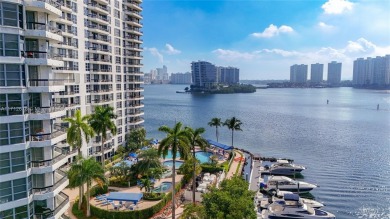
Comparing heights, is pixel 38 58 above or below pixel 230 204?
above

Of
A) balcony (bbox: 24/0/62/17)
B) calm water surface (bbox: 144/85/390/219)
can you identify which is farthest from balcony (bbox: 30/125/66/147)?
calm water surface (bbox: 144/85/390/219)

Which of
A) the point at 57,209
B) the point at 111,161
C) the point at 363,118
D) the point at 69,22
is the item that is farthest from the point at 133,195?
the point at 363,118

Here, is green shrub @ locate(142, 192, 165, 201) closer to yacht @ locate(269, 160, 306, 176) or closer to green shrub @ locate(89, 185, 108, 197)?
green shrub @ locate(89, 185, 108, 197)

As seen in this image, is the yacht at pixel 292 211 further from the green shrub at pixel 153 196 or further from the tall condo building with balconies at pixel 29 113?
the tall condo building with balconies at pixel 29 113

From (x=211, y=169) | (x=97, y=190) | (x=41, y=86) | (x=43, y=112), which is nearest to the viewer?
(x=41, y=86)

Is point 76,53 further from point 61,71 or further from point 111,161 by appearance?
point 111,161

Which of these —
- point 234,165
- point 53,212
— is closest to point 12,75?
point 53,212

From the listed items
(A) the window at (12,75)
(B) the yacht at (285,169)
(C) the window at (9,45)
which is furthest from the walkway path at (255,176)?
(C) the window at (9,45)

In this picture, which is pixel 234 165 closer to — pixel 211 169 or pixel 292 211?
pixel 211 169
